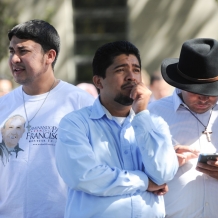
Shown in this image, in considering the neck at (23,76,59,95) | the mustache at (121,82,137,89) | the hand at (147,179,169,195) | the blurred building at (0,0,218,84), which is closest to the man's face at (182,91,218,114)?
the mustache at (121,82,137,89)

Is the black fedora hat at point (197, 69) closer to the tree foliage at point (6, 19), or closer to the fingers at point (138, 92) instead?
the fingers at point (138, 92)

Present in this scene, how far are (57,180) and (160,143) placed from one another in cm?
110

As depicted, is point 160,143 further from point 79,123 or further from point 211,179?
point 211,179

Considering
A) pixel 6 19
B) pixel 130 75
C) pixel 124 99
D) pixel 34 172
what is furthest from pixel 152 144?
pixel 6 19

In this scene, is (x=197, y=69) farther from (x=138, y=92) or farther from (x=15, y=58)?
(x=15, y=58)

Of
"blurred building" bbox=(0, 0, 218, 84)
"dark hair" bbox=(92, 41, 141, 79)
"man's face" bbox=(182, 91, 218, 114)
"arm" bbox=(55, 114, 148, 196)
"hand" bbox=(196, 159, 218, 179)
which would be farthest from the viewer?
"blurred building" bbox=(0, 0, 218, 84)

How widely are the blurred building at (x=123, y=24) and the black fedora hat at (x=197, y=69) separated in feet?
26.6

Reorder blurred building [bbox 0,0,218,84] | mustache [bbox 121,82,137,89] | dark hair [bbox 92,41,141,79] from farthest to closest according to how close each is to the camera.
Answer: blurred building [bbox 0,0,218,84] < dark hair [bbox 92,41,141,79] < mustache [bbox 121,82,137,89]

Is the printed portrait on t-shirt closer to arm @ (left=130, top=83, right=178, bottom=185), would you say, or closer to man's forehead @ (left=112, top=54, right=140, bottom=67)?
man's forehead @ (left=112, top=54, right=140, bottom=67)

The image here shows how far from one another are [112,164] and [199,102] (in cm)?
103

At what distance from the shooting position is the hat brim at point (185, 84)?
14.9ft

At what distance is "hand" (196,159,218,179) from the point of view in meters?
4.36

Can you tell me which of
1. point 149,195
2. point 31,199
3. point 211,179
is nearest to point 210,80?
point 211,179

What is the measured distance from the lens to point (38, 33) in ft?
16.2
